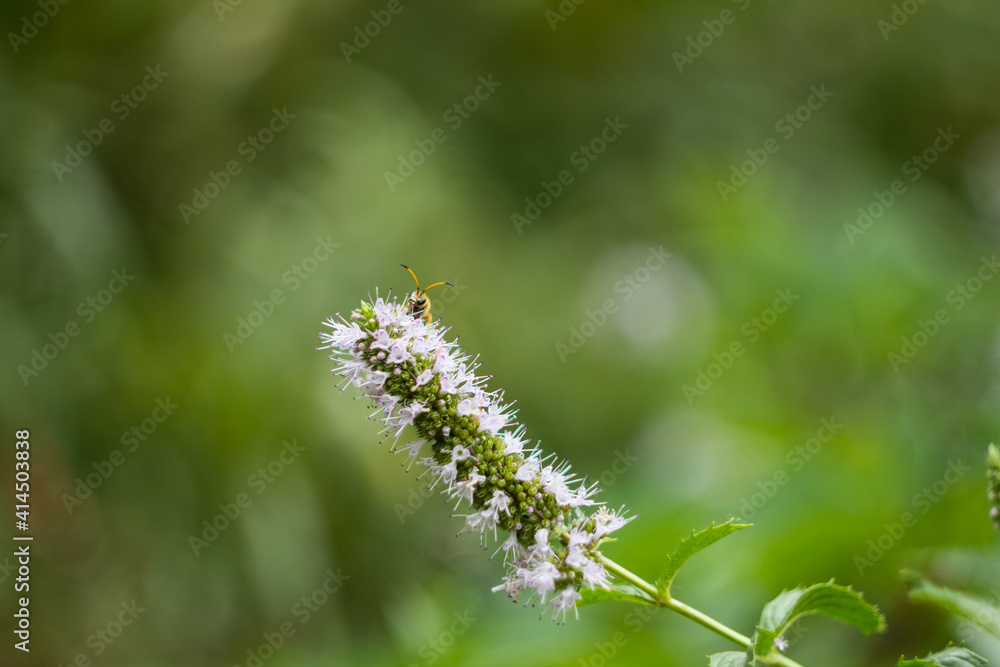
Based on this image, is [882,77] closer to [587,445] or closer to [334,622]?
[587,445]

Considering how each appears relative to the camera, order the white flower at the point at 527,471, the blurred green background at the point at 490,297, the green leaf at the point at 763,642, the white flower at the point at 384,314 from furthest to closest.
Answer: the blurred green background at the point at 490,297 < the white flower at the point at 384,314 < the white flower at the point at 527,471 < the green leaf at the point at 763,642

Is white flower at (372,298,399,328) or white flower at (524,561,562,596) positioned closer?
white flower at (524,561,562,596)

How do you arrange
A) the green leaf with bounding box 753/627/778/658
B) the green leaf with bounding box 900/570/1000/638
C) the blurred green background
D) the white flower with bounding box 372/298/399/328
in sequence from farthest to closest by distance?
the blurred green background < the white flower with bounding box 372/298/399/328 < the green leaf with bounding box 900/570/1000/638 < the green leaf with bounding box 753/627/778/658

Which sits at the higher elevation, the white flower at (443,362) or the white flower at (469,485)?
the white flower at (443,362)

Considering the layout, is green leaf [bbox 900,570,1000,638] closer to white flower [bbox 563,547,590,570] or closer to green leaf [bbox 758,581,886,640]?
green leaf [bbox 758,581,886,640]

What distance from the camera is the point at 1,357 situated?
450 cm

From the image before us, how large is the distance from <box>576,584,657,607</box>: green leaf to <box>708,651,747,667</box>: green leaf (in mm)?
162

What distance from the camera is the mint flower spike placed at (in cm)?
164

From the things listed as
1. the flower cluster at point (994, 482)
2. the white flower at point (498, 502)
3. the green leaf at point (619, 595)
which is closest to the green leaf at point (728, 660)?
the green leaf at point (619, 595)

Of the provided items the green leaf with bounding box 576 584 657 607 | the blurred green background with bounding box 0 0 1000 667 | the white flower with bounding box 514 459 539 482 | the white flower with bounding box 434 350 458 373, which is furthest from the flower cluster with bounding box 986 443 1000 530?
the white flower with bounding box 434 350 458 373

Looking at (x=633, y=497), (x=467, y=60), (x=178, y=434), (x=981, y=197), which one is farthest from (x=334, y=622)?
(x=981, y=197)

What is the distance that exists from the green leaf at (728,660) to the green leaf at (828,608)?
8 cm

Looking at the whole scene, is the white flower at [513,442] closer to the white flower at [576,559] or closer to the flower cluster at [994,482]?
the white flower at [576,559]

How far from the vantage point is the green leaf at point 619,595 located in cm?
157
